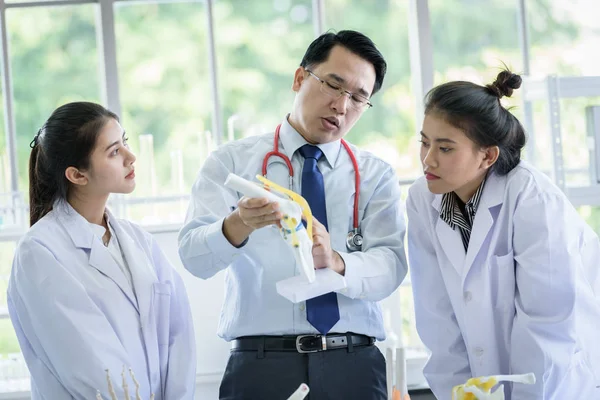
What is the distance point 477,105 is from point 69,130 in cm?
106

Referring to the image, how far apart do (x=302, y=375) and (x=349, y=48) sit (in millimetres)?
859

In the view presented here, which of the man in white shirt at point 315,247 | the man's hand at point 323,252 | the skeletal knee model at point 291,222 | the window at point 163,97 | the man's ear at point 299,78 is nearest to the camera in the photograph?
the skeletal knee model at point 291,222

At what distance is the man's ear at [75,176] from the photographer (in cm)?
201

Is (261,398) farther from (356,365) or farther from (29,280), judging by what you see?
(29,280)

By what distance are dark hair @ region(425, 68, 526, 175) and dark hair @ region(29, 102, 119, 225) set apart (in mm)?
896

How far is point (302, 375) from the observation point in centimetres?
188

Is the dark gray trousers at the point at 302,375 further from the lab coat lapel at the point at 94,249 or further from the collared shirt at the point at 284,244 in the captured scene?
the lab coat lapel at the point at 94,249

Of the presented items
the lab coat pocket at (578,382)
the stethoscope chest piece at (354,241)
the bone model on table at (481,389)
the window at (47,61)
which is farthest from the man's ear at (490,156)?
the window at (47,61)

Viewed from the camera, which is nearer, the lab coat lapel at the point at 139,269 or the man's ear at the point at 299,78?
the lab coat lapel at the point at 139,269

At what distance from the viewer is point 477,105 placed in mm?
1890

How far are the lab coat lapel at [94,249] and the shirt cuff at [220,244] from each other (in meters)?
0.30

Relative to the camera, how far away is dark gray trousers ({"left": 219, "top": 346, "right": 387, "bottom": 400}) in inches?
74.1

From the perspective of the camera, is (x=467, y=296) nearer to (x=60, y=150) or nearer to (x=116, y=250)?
(x=116, y=250)

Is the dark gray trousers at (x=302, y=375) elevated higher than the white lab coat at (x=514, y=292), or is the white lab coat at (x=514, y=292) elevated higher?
the white lab coat at (x=514, y=292)
